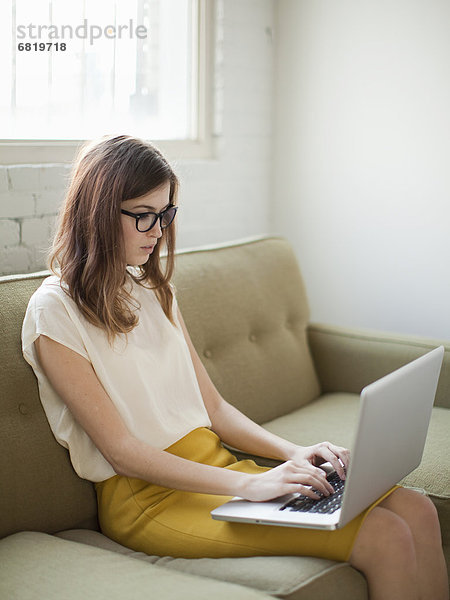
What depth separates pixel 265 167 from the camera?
10.6 feet

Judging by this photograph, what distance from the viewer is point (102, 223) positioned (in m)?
1.61

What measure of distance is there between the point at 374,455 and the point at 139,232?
0.67 metres

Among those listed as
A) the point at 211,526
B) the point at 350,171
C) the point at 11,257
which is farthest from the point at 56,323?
the point at 350,171

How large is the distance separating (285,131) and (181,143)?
1.88 ft

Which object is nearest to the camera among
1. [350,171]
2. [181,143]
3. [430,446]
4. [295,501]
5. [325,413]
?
[295,501]

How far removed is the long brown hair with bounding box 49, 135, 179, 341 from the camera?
1.62 meters

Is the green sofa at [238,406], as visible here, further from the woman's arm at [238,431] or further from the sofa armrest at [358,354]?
the woman's arm at [238,431]

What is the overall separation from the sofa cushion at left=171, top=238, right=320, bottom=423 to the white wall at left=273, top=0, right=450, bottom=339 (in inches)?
20.7

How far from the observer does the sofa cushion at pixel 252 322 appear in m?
2.23

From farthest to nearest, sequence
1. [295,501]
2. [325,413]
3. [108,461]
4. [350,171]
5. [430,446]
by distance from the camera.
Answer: [350,171]
[325,413]
[430,446]
[108,461]
[295,501]

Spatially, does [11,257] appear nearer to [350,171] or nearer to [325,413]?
[325,413]

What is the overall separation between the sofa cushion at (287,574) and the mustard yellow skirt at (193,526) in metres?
0.02

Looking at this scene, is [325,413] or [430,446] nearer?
[430,446]

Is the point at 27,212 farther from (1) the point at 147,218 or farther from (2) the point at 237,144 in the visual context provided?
(2) the point at 237,144
